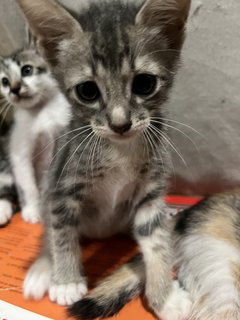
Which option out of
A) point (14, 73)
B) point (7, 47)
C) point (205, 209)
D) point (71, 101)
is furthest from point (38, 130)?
point (205, 209)

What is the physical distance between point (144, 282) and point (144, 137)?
14.5 inches

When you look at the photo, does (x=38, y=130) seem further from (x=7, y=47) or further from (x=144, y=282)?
(x=144, y=282)

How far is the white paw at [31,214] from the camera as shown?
54.5 inches

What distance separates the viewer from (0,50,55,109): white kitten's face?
138 centimetres

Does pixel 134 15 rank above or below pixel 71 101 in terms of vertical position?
above

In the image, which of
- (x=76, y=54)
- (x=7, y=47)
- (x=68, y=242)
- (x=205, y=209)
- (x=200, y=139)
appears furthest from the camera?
(x=7, y=47)

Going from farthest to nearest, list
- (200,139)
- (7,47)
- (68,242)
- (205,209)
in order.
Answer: (7,47) < (200,139) < (205,209) < (68,242)

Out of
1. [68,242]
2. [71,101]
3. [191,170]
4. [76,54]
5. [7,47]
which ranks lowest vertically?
[191,170]

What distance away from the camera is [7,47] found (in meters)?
1.61

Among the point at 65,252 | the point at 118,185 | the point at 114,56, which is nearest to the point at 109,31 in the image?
the point at 114,56

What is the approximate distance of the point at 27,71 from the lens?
141cm

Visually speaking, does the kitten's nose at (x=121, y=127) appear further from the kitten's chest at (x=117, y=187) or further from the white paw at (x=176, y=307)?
the white paw at (x=176, y=307)

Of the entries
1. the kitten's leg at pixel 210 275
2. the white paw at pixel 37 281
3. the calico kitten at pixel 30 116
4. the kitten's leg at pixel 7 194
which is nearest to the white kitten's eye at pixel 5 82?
the calico kitten at pixel 30 116

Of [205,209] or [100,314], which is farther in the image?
[205,209]
